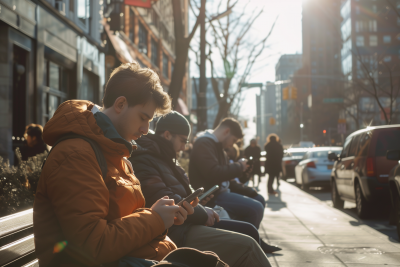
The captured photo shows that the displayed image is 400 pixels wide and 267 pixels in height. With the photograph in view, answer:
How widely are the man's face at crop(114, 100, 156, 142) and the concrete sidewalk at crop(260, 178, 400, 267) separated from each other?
132 inches

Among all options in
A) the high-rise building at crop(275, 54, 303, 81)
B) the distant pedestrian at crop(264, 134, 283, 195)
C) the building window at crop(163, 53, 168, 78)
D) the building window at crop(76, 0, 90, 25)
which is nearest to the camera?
the distant pedestrian at crop(264, 134, 283, 195)

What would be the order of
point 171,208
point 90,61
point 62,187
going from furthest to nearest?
point 90,61
point 171,208
point 62,187

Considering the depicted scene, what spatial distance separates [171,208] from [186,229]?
115 cm

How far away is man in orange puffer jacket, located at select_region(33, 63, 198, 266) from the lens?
6.68ft

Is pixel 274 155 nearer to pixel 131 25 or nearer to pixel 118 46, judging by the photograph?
pixel 118 46

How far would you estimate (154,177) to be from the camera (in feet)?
11.9

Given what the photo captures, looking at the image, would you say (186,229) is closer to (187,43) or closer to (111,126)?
(111,126)

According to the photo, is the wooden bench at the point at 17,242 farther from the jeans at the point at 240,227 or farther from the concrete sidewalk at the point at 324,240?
the concrete sidewalk at the point at 324,240

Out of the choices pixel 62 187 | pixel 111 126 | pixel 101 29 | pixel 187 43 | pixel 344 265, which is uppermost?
pixel 101 29

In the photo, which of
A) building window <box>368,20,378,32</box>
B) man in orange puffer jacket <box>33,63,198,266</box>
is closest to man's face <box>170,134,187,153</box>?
man in orange puffer jacket <box>33,63,198,266</box>

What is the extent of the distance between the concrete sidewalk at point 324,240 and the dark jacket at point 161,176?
2.10 metres

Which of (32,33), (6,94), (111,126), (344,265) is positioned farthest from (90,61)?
(111,126)

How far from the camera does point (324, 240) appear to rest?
273 inches

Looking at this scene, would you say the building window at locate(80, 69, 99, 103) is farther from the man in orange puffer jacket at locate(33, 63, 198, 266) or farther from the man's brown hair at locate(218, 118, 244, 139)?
the man in orange puffer jacket at locate(33, 63, 198, 266)
